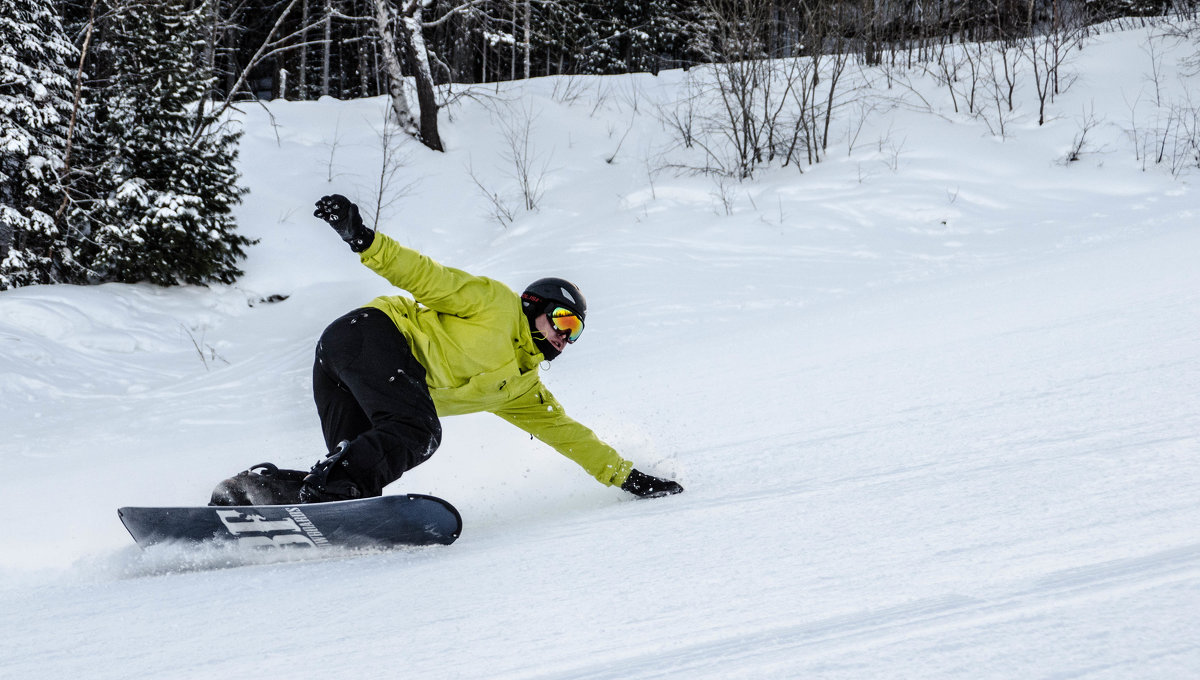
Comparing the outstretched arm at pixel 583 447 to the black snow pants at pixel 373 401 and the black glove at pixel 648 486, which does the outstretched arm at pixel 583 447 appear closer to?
the black glove at pixel 648 486

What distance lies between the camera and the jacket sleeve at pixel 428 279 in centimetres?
276

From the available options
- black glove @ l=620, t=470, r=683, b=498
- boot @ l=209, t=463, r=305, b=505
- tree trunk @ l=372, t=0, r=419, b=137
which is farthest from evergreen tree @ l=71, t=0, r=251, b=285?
black glove @ l=620, t=470, r=683, b=498

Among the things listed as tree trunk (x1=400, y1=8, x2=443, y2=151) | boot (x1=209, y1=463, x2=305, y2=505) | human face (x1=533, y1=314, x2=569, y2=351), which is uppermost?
tree trunk (x1=400, y1=8, x2=443, y2=151)

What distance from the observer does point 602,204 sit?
1103 cm

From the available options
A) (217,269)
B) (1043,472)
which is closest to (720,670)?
(1043,472)

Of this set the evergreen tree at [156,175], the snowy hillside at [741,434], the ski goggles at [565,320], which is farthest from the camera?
the evergreen tree at [156,175]

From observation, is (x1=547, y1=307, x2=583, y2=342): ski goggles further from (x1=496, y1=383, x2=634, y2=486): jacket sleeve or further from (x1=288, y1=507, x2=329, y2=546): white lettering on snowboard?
(x1=288, y1=507, x2=329, y2=546): white lettering on snowboard

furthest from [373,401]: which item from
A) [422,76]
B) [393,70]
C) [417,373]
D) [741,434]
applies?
[393,70]

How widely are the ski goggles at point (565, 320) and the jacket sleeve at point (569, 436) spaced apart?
319mm

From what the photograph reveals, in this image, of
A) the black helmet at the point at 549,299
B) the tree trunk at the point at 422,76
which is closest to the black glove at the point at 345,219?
the black helmet at the point at 549,299

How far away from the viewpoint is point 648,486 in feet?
10.5

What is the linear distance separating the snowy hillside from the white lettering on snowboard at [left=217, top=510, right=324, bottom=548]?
73mm

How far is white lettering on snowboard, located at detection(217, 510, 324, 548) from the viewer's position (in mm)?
2678

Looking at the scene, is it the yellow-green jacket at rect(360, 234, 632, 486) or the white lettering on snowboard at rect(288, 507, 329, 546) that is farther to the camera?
the yellow-green jacket at rect(360, 234, 632, 486)
